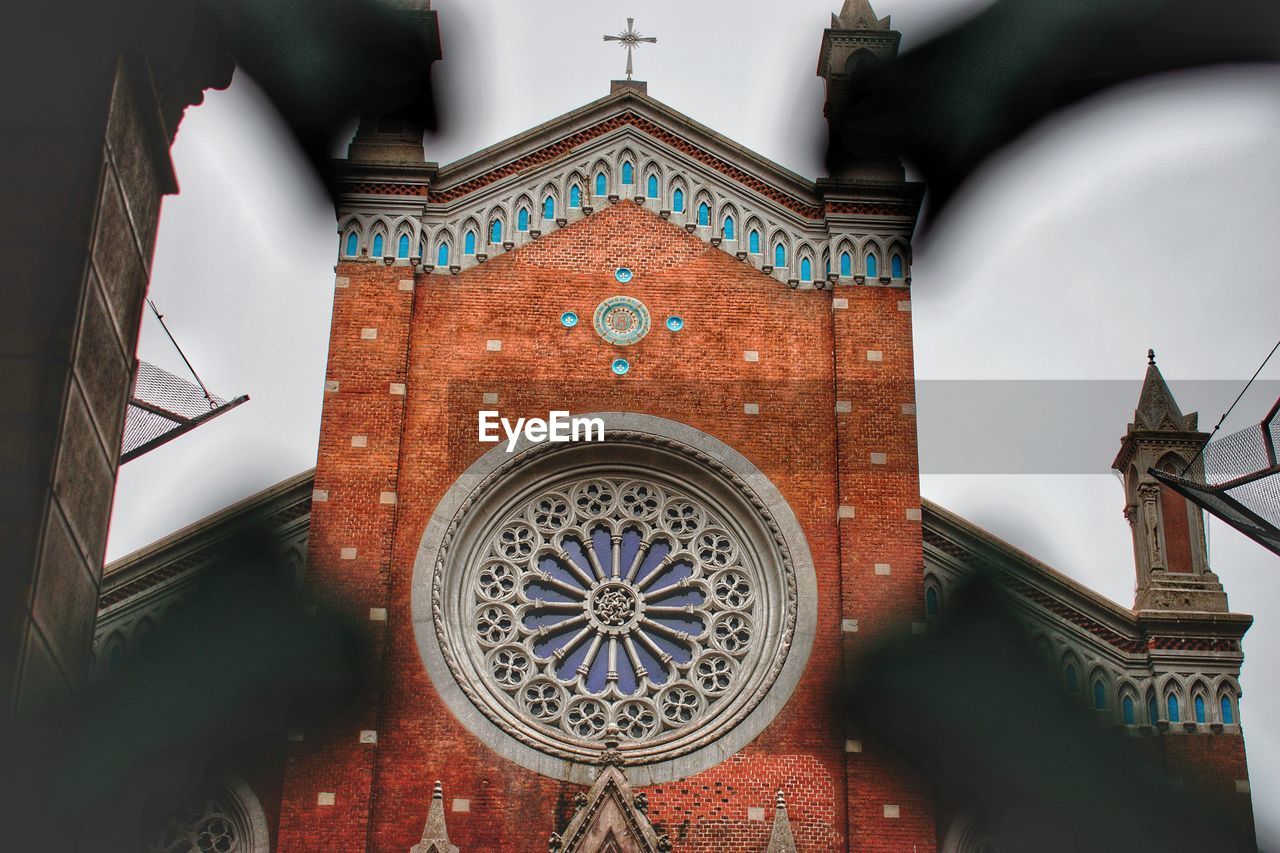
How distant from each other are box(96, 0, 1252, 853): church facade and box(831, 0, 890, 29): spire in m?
3.20

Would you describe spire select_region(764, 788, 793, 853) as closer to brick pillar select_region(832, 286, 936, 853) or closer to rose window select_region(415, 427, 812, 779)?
brick pillar select_region(832, 286, 936, 853)

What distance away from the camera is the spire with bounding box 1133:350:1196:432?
24312 mm

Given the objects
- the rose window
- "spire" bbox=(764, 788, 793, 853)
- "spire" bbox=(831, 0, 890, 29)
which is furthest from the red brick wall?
"spire" bbox=(831, 0, 890, 29)

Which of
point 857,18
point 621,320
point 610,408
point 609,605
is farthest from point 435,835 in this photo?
point 857,18

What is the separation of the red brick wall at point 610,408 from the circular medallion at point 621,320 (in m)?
0.15

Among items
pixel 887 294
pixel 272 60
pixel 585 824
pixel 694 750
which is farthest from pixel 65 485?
pixel 887 294

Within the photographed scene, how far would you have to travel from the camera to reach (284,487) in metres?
22.7

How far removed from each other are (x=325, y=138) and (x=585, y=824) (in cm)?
953

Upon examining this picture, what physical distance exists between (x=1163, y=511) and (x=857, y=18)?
8843 mm

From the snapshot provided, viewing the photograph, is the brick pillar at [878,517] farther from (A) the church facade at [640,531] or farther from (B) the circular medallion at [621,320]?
(B) the circular medallion at [621,320]

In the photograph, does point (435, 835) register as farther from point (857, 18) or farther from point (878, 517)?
point (857, 18)

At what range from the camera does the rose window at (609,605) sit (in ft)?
69.8

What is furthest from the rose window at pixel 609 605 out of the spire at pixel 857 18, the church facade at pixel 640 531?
the spire at pixel 857 18

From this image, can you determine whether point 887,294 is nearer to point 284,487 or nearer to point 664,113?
point 664,113
